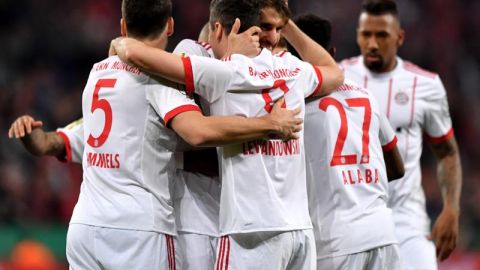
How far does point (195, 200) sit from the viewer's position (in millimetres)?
5020

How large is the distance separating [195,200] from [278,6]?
1.13m

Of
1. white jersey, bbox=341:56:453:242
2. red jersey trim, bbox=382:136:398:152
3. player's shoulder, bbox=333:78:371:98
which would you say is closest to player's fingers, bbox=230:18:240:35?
player's shoulder, bbox=333:78:371:98

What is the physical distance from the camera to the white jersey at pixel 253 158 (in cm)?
455

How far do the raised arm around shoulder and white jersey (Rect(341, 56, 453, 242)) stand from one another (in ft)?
8.45

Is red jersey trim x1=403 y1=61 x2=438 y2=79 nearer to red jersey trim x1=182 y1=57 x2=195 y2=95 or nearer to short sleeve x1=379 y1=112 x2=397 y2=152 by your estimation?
short sleeve x1=379 y1=112 x2=397 y2=152

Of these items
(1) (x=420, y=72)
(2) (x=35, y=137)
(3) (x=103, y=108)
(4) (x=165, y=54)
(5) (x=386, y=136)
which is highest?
(4) (x=165, y=54)

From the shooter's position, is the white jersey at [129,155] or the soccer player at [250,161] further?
the white jersey at [129,155]

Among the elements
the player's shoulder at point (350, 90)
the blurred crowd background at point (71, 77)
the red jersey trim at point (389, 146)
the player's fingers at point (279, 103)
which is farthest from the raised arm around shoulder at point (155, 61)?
the blurred crowd background at point (71, 77)

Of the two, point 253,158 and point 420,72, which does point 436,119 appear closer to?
point 420,72

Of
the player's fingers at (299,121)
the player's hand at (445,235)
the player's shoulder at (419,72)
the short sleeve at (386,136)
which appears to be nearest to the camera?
the player's fingers at (299,121)

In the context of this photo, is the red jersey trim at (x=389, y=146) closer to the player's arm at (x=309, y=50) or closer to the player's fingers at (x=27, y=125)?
the player's arm at (x=309, y=50)

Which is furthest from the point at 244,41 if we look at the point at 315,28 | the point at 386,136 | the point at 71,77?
the point at 71,77

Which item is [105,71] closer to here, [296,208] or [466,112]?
[296,208]

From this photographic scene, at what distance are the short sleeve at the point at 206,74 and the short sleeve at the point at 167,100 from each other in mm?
69
